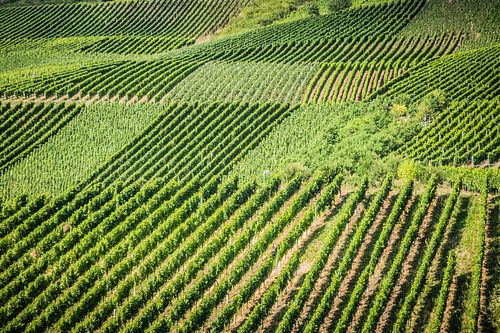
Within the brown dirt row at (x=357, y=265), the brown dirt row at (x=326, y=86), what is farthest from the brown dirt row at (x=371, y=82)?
the brown dirt row at (x=357, y=265)

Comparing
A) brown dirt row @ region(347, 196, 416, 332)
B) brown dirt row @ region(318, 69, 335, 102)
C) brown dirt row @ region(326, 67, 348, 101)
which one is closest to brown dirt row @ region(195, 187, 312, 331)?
brown dirt row @ region(347, 196, 416, 332)

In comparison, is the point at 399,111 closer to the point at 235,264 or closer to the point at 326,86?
the point at 326,86

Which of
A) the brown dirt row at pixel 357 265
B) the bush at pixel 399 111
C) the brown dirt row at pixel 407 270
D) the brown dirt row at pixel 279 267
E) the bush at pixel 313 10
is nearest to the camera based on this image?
the brown dirt row at pixel 407 270

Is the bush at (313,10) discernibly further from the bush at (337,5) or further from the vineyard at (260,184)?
the vineyard at (260,184)

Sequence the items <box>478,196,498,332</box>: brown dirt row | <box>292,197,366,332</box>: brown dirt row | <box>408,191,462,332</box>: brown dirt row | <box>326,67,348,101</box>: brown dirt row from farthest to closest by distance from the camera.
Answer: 1. <box>326,67,348,101</box>: brown dirt row
2. <box>292,197,366,332</box>: brown dirt row
3. <box>408,191,462,332</box>: brown dirt row
4. <box>478,196,498,332</box>: brown dirt row

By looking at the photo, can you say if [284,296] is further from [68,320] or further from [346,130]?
[346,130]

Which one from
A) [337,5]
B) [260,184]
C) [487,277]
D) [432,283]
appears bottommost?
[487,277]

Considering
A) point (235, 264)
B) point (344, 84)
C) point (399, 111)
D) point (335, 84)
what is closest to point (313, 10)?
point (335, 84)

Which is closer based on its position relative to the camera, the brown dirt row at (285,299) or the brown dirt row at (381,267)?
the brown dirt row at (381,267)

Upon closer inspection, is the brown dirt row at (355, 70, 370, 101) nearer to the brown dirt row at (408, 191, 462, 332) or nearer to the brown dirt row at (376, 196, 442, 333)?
the brown dirt row at (376, 196, 442, 333)
